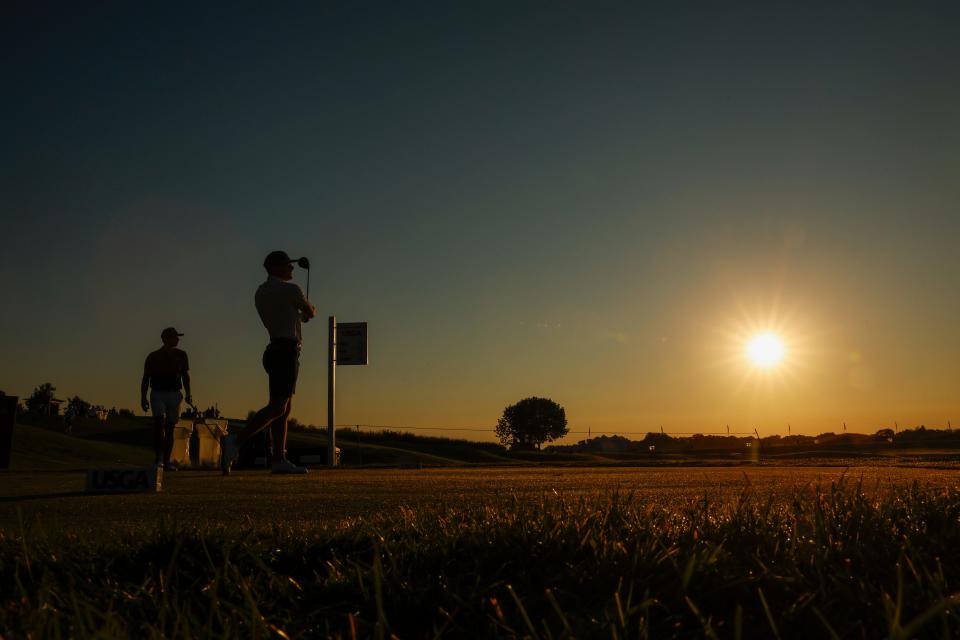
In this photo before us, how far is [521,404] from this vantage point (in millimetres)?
127188

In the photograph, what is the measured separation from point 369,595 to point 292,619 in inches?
9.1

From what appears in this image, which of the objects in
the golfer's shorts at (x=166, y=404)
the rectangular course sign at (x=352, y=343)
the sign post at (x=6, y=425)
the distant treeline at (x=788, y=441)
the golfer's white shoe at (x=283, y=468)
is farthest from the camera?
the distant treeline at (x=788, y=441)

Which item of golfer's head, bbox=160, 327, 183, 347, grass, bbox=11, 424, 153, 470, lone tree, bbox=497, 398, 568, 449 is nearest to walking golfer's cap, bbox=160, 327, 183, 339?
golfer's head, bbox=160, 327, 183, 347

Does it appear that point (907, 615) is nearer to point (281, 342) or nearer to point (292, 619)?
point (292, 619)

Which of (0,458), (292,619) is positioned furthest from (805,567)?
(0,458)

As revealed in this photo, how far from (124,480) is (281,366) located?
212 centimetres

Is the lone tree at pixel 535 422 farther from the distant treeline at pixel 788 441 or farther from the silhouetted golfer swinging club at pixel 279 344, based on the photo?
the silhouetted golfer swinging club at pixel 279 344

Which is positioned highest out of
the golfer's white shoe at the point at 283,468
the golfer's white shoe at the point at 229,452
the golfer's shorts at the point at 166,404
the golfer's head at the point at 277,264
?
the golfer's head at the point at 277,264

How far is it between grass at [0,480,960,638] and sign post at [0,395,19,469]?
13.5 m

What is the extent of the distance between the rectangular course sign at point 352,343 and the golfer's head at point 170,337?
53.2 feet

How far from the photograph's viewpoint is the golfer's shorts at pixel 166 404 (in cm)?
1023

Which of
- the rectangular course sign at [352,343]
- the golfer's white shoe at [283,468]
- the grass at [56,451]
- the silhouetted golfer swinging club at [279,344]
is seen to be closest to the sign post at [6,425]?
the grass at [56,451]

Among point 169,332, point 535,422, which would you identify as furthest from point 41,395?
point 169,332

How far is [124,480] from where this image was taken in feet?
21.1
